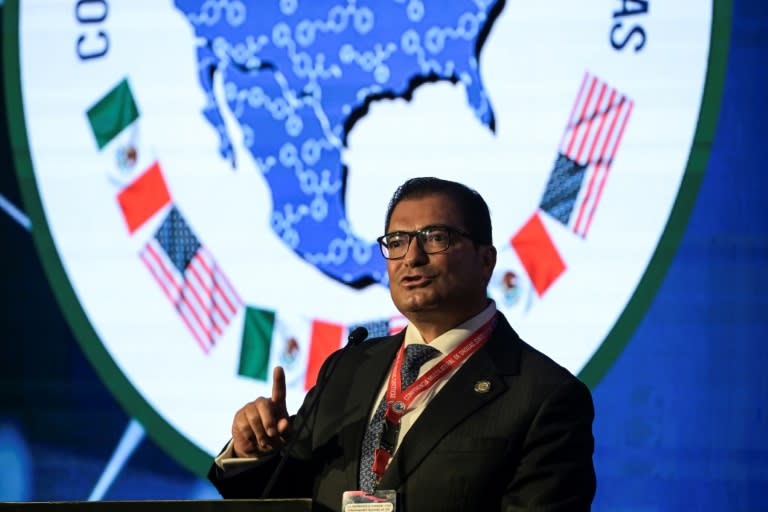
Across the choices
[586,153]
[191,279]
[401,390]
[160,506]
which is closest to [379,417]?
[401,390]

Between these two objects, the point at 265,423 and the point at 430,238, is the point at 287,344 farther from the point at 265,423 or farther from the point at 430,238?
the point at 265,423

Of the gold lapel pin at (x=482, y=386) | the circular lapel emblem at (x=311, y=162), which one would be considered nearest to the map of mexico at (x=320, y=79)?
the circular lapel emblem at (x=311, y=162)

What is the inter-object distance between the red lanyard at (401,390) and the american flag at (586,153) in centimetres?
119

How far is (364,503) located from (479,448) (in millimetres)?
236

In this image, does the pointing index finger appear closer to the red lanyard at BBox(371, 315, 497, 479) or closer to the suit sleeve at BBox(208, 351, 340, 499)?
the suit sleeve at BBox(208, 351, 340, 499)

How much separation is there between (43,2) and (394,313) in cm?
156

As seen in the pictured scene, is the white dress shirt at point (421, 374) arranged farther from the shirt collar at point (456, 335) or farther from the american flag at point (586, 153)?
the american flag at point (586, 153)

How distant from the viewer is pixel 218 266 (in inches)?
138

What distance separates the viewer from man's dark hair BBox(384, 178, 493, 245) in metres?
2.18

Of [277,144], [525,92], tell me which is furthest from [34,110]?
[525,92]

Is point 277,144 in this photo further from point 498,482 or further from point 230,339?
point 498,482

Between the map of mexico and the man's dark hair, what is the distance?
3.87ft

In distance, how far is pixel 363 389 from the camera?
2.18 m

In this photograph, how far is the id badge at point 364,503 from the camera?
185 centimetres
